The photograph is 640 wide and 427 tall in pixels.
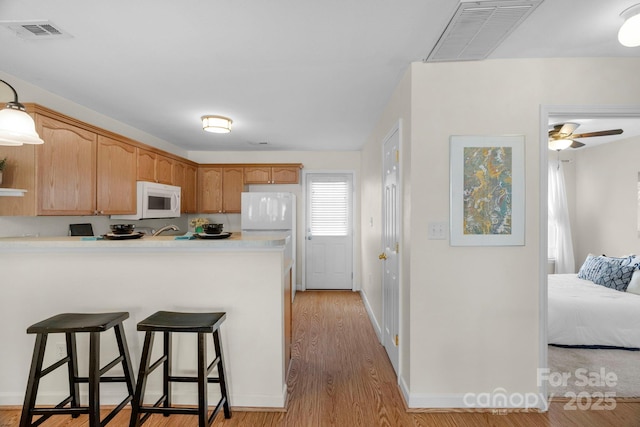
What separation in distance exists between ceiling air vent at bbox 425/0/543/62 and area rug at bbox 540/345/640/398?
2181mm

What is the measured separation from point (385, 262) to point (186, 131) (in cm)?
291

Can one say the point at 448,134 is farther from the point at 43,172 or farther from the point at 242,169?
the point at 242,169

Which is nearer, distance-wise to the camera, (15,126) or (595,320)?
(15,126)

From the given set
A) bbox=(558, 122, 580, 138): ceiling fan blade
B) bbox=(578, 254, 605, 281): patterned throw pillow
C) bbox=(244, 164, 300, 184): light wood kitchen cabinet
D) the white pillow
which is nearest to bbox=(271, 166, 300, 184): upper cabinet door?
bbox=(244, 164, 300, 184): light wood kitchen cabinet

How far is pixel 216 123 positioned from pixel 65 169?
1399mm

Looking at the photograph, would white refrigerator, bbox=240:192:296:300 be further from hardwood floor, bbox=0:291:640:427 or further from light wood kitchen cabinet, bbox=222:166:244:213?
hardwood floor, bbox=0:291:640:427

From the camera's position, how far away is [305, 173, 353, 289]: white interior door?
5.51 metres

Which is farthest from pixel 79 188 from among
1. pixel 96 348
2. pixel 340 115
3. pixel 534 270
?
pixel 534 270

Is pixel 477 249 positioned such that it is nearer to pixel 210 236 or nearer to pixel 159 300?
pixel 210 236

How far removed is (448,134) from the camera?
222cm

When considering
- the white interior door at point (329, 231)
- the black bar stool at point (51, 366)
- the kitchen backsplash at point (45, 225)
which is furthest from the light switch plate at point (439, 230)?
the white interior door at point (329, 231)

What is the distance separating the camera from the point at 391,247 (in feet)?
9.63

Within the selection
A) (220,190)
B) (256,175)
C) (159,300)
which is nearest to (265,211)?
(256,175)

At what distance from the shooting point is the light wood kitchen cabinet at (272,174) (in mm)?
5148
